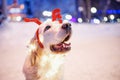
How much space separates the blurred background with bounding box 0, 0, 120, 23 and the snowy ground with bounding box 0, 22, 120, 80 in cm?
240

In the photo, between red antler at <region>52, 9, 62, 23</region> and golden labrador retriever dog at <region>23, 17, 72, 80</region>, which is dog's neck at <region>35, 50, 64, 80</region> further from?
red antler at <region>52, 9, 62, 23</region>

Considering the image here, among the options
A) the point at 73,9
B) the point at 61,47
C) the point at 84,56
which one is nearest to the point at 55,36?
the point at 61,47

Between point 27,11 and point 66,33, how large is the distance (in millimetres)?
10971

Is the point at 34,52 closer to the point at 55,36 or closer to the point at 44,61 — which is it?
the point at 44,61

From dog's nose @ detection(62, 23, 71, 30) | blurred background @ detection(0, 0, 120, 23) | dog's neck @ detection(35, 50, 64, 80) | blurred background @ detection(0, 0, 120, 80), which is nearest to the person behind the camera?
dog's nose @ detection(62, 23, 71, 30)

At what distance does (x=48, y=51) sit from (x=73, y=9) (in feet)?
32.2

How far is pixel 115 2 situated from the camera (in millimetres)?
9023

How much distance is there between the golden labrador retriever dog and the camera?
56.5 inches

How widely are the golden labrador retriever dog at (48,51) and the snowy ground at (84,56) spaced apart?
3.02 feet

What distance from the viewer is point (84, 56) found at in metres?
3.31


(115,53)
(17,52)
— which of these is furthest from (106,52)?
(17,52)

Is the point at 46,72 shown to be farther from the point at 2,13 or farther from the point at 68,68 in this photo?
the point at 2,13

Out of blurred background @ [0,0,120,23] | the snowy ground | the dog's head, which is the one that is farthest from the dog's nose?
blurred background @ [0,0,120,23]

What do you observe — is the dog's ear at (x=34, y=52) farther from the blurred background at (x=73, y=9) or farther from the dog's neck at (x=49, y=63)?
the blurred background at (x=73, y=9)
